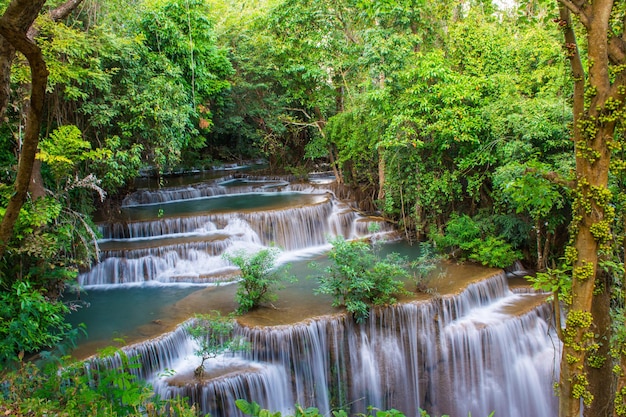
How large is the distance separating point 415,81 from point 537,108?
2763mm

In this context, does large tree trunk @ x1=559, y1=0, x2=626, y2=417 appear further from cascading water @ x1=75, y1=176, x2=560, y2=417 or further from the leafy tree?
Answer: cascading water @ x1=75, y1=176, x2=560, y2=417

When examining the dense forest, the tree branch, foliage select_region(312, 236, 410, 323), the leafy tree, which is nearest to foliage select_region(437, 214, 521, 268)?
the dense forest

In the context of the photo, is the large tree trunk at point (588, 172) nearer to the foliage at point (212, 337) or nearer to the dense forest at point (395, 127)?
the dense forest at point (395, 127)

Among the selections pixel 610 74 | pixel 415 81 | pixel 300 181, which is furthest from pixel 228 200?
pixel 610 74

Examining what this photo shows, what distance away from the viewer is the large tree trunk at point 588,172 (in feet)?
11.4

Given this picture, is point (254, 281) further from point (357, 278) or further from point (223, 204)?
point (223, 204)

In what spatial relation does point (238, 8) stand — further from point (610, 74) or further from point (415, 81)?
point (610, 74)

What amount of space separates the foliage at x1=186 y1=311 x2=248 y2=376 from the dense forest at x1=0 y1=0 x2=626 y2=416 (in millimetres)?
1737

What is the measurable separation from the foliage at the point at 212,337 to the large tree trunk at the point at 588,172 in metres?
4.17

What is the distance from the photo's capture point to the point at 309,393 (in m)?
6.96

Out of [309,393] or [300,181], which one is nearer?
[309,393]

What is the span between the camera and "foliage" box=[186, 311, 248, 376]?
20.4ft

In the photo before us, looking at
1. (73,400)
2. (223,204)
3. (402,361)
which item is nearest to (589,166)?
(73,400)

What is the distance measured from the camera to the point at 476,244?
32.2 ft
